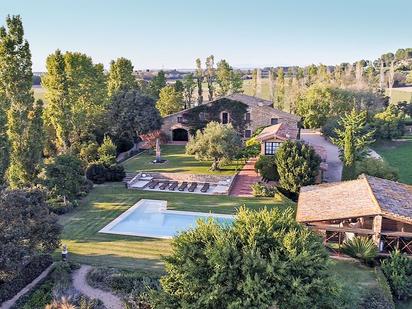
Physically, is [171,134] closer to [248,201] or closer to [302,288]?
[248,201]

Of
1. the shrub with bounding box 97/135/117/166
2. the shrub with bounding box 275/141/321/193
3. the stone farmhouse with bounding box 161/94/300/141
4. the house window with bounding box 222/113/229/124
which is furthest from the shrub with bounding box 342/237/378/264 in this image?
the house window with bounding box 222/113/229/124

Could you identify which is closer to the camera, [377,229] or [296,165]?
[377,229]

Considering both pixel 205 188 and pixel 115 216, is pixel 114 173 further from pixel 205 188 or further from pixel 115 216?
pixel 115 216

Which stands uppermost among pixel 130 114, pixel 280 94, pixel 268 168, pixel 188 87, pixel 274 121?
pixel 188 87

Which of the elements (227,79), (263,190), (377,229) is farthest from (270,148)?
(227,79)

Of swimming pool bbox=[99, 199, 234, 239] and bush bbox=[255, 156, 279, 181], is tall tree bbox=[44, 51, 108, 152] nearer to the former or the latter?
swimming pool bbox=[99, 199, 234, 239]

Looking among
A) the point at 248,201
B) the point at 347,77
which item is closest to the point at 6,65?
the point at 248,201
